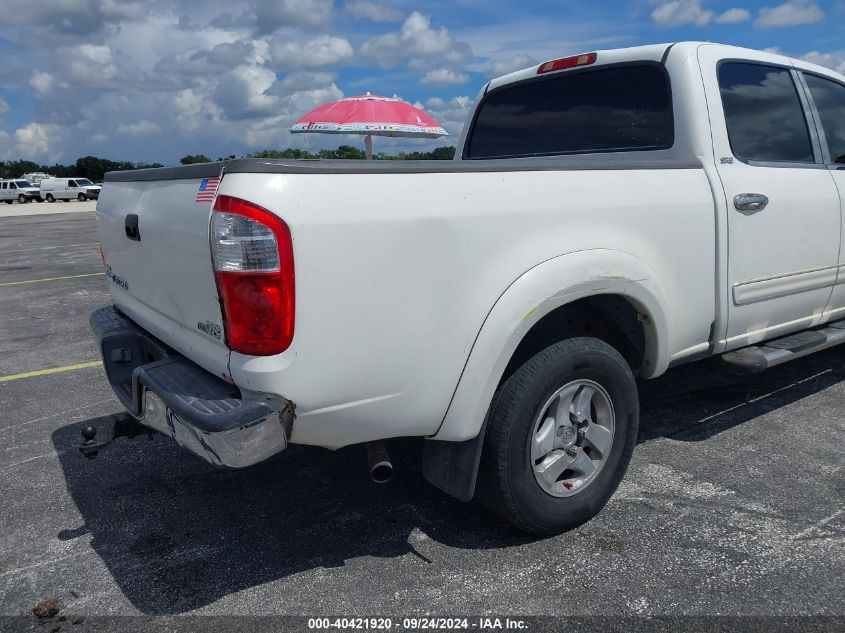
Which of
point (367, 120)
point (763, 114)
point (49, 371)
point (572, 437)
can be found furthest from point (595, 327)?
point (367, 120)

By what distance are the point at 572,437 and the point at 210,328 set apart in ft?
4.95

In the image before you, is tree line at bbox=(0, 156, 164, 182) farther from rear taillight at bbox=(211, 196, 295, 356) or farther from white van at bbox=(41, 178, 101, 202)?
rear taillight at bbox=(211, 196, 295, 356)

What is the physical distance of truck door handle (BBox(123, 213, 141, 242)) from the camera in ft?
10.3

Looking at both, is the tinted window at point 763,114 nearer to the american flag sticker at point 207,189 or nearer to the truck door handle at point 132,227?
the american flag sticker at point 207,189

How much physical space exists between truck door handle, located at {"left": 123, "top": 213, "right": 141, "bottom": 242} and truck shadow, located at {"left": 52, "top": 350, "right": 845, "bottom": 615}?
1239 millimetres

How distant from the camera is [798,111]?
4.16 meters

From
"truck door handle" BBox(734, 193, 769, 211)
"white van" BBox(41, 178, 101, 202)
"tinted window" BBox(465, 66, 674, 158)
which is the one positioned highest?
"tinted window" BBox(465, 66, 674, 158)

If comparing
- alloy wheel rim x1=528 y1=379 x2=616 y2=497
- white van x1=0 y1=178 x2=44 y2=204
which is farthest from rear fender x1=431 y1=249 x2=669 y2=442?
white van x1=0 y1=178 x2=44 y2=204

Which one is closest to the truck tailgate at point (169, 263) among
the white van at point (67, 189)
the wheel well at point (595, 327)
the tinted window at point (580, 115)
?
the wheel well at point (595, 327)

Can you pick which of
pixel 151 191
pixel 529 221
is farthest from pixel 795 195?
pixel 151 191

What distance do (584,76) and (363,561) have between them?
9.20 ft

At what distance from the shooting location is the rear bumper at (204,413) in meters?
2.29

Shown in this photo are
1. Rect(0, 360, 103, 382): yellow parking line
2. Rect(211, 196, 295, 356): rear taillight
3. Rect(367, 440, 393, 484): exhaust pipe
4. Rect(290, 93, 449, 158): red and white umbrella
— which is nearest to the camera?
Rect(211, 196, 295, 356): rear taillight

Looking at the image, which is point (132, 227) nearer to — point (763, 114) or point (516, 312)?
point (516, 312)
